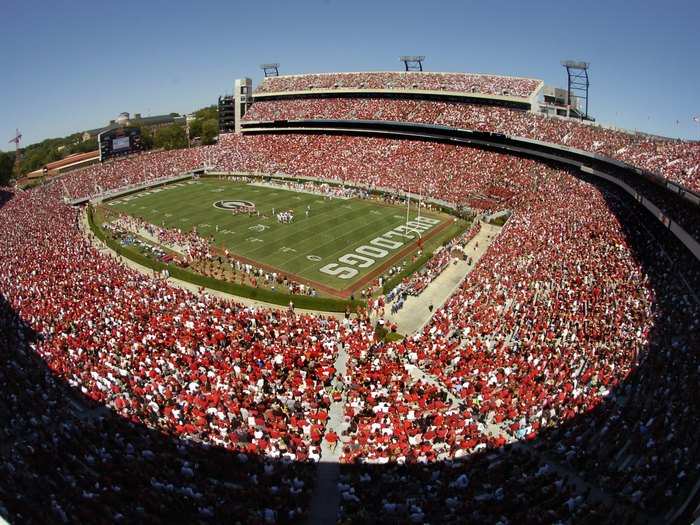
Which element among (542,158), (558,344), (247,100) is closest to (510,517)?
(558,344)

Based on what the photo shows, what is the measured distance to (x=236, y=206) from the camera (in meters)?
51.7

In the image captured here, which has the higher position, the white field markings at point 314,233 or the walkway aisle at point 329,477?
the white field markings at point 314,233

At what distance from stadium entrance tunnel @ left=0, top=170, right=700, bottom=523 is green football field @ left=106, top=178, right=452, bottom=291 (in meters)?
18.2

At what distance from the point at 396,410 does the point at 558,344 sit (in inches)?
326

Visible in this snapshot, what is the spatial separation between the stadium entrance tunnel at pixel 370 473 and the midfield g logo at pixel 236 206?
34521 mm

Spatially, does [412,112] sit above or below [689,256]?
above

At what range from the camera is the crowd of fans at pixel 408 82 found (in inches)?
2511

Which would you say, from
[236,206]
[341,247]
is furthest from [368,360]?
[236,206]

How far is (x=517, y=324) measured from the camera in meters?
22.3

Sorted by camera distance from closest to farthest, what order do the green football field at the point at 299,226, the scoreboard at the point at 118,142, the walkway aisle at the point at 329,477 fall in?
the walkway aisle at the point at 329,477 < the green football field at the point at 299,226 < the scoreboard at the point at 118,142

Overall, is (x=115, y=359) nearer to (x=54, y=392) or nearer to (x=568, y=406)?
(x=54, y=392)

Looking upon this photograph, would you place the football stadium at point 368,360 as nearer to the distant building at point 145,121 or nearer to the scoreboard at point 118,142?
the scoreboard at point 118,142

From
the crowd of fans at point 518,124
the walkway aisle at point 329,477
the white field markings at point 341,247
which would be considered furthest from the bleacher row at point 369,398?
the white field markings at point 341,247


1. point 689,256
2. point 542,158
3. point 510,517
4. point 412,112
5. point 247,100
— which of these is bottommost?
point 510,517
